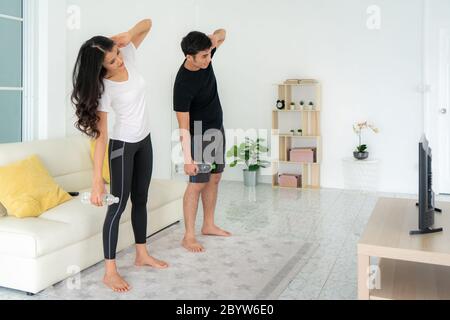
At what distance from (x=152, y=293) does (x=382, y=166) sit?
3.70 metres

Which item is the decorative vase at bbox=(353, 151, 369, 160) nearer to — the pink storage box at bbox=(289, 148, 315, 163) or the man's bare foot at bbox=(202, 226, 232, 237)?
the pink storage box at bbox=(289, 148, 315, 163)

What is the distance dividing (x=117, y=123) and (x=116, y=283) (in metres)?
0.84

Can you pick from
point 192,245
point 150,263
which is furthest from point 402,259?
point 192,245

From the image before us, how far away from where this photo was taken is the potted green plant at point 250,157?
5711 mm

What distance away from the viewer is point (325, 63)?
5484 millimetres

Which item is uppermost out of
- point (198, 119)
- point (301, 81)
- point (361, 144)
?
point (301, 81)

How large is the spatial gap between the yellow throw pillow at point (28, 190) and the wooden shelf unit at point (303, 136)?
324 cm

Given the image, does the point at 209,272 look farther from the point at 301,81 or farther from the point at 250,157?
the point at 301,81

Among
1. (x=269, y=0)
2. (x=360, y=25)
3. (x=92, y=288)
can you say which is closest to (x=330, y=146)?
(x=360, y=25)

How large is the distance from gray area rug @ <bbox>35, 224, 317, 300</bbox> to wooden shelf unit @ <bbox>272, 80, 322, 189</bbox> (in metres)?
2.36

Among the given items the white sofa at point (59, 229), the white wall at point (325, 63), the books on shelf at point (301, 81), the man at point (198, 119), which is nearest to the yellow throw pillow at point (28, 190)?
the white sofa at point (59, 229)

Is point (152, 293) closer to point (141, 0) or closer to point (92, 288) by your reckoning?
point (92, 288)

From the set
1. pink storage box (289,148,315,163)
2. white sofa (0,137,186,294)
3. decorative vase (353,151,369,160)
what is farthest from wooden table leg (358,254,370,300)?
pink storage box (289,148,315,163)

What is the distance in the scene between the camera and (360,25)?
5.27 meters
